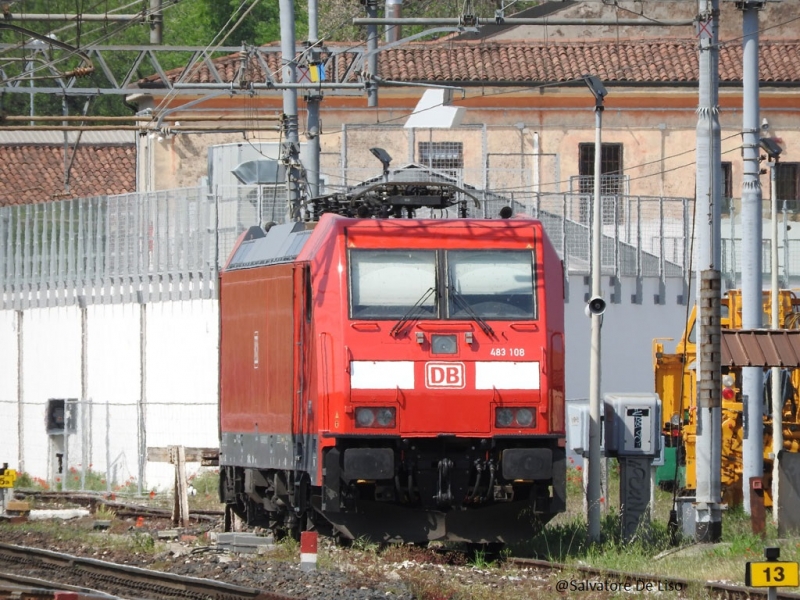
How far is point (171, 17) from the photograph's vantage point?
8419 centimetres

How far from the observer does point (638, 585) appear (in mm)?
14094

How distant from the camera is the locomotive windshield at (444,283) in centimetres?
1683

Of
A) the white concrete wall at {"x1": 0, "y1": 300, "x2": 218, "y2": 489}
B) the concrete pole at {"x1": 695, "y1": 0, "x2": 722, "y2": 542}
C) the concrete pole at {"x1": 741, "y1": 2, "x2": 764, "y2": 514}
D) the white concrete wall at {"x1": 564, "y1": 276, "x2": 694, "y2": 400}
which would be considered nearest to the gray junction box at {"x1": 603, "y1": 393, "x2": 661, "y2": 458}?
the concrete pole at {"x1": 695, "y1": 0, "x2": 722, "y2": 542}

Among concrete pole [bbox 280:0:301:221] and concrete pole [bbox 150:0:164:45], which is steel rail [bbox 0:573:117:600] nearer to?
concrete pole [bbox 280:0:301:221]

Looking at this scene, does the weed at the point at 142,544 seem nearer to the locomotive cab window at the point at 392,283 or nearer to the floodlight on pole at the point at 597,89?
the locomotive cab window at the point at 392,283

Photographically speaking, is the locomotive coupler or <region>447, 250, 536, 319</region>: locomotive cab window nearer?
the locomotive coupler

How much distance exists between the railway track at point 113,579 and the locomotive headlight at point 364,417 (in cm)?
249

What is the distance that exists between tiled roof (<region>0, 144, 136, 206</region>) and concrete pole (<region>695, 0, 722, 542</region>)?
3905 centimetres

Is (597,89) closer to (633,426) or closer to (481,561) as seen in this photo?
(633,426)

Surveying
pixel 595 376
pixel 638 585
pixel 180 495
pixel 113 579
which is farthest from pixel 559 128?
pixel 638 585

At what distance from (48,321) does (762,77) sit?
21.7 metres

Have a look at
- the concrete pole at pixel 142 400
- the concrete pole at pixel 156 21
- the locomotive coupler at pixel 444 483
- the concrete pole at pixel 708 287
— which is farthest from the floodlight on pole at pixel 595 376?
the concrete pole at pixel 142 400

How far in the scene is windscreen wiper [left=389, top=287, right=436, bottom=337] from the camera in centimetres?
1661

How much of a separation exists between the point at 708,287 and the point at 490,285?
2.80m
